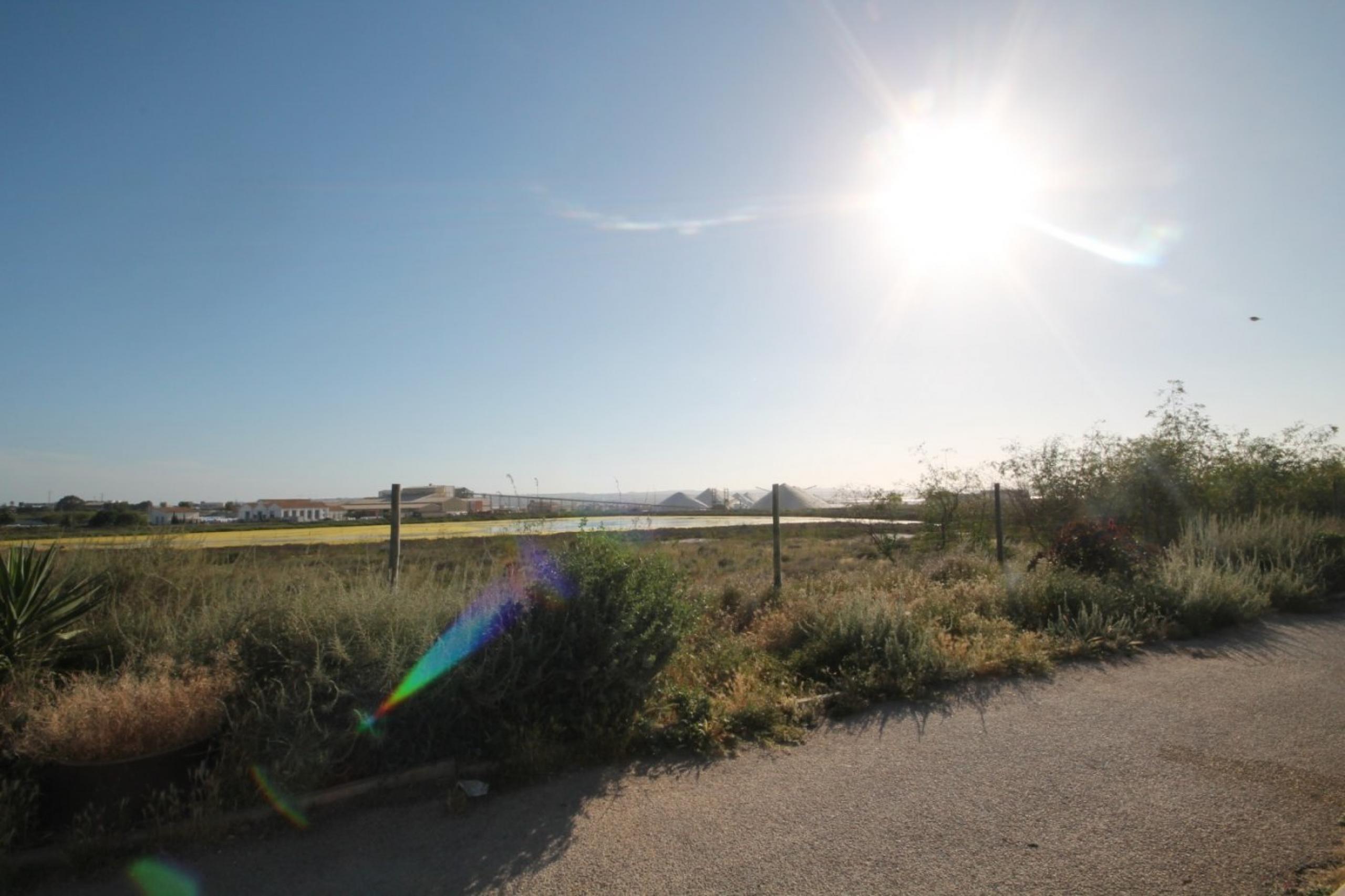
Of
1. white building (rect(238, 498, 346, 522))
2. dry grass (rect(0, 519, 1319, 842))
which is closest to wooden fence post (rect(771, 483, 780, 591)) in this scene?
dry grass (rect(0, 519, 1319, 842))

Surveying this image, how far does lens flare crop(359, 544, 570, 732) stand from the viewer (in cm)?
429

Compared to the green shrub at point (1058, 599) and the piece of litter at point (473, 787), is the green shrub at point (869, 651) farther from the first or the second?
the piece of litter at point (473, 787)

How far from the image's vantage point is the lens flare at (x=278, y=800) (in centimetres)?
369

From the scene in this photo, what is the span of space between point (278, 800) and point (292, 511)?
28898 millimetres

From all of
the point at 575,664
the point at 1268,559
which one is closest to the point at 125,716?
the point at 575,664

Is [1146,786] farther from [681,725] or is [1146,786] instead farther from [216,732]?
[216,732]

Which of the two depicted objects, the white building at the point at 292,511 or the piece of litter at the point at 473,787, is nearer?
the piece of litter at the point at 473,787

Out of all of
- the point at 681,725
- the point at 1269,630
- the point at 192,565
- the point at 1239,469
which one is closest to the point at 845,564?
the point at 1269,630

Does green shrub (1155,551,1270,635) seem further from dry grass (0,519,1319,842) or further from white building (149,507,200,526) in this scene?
white building (149,507,200,526)

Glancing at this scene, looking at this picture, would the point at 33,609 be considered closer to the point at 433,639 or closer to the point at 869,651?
the point at 433,639

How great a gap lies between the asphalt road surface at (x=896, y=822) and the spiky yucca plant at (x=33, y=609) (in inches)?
73.2

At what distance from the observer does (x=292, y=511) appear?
29.2 meters

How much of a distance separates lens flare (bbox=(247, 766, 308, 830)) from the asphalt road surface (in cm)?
8

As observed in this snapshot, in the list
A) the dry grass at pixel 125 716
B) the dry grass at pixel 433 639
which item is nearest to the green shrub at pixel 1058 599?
the dry grass at pixel 433 639
